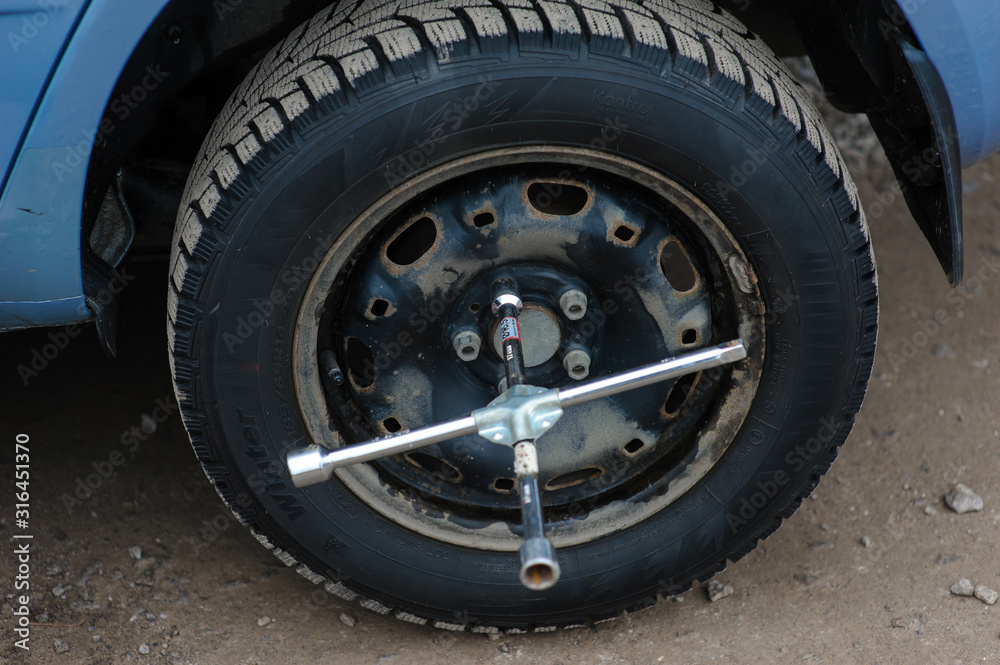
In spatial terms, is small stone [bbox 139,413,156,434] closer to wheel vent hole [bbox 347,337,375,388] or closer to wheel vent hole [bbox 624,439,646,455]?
wheel vent hole [bbox 347,337,375,388]

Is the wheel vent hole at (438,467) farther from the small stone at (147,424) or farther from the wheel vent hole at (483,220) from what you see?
the small stone at (147,424)

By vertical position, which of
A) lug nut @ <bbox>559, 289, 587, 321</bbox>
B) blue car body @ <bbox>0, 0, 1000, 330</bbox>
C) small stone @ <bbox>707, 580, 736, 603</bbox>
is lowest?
small stone @ <bbox>707, 580, 736, 603</bbox>

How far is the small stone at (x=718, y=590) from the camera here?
191 cm

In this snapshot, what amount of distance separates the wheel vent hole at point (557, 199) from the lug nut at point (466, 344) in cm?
27

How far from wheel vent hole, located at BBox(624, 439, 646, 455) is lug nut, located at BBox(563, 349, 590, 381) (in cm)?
20

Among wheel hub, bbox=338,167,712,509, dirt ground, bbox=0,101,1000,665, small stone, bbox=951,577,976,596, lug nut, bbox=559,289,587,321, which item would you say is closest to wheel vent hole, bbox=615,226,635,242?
wheel hub, bbox=338,167,712,509

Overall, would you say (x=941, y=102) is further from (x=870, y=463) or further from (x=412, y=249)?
(x=870, y=463)

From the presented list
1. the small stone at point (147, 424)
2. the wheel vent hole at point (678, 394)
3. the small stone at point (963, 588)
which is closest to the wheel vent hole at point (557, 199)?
the wheel vent hole at point (678, 394)

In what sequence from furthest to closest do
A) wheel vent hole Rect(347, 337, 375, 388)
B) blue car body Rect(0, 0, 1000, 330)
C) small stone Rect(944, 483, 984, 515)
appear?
small stone Rect(944, 483, 984, 515)
wheel vent hole Rect(347, 337, 375, 388)
blue car body Rect(0, 0, 1000, 330)

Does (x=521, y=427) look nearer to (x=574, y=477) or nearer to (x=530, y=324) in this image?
(x=530, y=324)

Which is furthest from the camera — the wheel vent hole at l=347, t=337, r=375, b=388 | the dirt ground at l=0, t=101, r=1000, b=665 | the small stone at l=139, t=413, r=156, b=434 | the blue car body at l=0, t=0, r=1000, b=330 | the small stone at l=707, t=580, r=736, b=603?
the small stone at l=139, t=413, r=156, b=434

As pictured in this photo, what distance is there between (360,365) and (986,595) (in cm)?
147

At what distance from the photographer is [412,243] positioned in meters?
1.58

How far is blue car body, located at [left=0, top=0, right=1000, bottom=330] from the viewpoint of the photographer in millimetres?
1225
